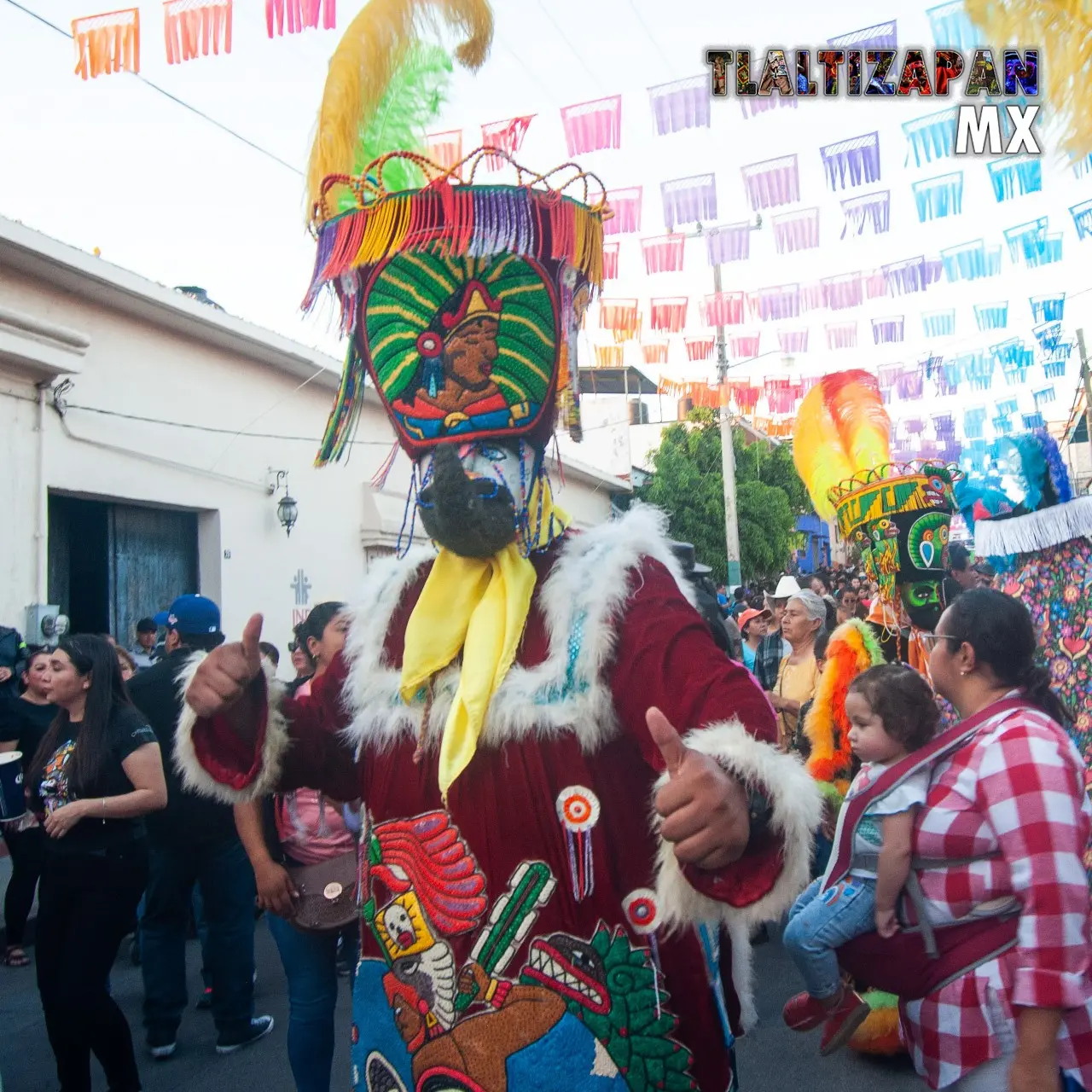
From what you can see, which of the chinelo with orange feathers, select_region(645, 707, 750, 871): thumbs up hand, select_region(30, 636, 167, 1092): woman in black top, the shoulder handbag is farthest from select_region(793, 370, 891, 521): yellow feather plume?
select_region(645, 707, 750, 871): thumbs up hand

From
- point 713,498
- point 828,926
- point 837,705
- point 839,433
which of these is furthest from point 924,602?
point 713,498

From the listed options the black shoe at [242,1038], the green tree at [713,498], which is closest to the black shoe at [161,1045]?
the black shoe at [242,1038]

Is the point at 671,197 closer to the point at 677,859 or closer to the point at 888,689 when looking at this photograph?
the point at 888,689

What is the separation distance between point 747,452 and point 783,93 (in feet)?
61.9

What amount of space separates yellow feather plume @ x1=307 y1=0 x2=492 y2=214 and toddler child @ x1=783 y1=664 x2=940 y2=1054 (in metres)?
1.96

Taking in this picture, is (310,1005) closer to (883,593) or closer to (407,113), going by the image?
(407,113)

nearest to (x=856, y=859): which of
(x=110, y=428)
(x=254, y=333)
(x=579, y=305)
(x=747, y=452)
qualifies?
(x=579, y=305)

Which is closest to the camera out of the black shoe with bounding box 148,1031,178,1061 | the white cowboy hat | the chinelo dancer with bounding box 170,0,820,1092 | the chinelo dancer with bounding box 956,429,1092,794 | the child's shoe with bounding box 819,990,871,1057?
the chinelo dancer with bounding box 170,0,820,1092

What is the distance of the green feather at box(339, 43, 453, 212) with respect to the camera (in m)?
2.42

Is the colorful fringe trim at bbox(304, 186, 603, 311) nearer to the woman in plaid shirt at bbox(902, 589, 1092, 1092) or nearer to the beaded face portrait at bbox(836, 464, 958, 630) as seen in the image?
the woman in plaid shirt at bbox(902, 589, 1092, 1092)

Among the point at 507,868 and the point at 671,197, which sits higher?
the point at 671,197

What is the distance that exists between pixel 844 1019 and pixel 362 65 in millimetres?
2890

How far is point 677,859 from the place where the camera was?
1.44 metres

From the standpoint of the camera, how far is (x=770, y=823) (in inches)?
56.6
